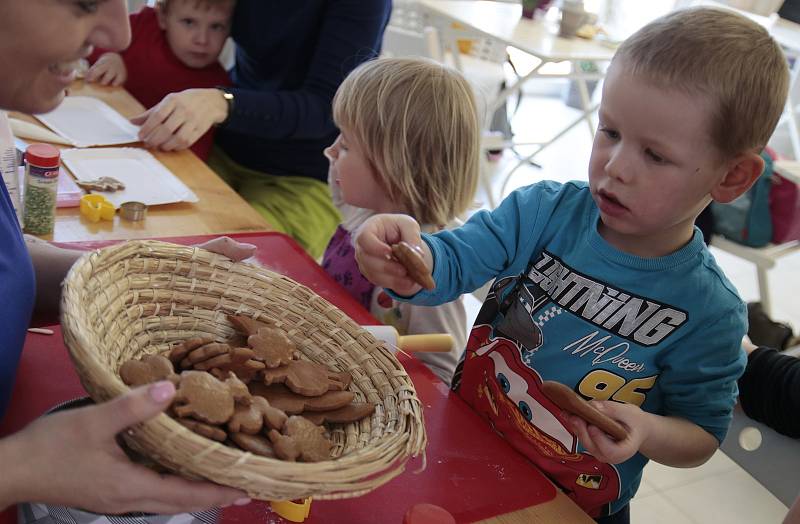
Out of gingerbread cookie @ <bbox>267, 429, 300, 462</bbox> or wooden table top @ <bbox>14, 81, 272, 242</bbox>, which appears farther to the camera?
wooden table top @ <bbox>14, 81, 272, 242</bbox>

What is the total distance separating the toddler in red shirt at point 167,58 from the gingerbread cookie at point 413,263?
47.9 inches

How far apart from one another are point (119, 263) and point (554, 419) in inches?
24.1

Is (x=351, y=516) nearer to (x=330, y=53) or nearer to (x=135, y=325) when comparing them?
(x=135, y=325)

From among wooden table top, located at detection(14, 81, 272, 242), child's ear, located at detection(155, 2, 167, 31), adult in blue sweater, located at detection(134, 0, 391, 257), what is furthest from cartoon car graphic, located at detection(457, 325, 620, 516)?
child's ear, located at detection(155, 2, 167, 31)

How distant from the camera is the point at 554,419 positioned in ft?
3.67

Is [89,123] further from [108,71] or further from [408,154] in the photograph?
[408,154]

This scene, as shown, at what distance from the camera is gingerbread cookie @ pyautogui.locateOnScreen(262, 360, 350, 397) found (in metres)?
0.91

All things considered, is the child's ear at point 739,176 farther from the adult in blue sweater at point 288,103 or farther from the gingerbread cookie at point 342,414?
the adult in blue sweater at point 288,103

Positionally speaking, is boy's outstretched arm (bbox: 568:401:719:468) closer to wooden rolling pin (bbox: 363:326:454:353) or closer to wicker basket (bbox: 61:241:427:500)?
wicker basket (bbox: 61:241:427:500)

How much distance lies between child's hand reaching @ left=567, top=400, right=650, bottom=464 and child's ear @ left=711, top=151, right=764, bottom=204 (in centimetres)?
32

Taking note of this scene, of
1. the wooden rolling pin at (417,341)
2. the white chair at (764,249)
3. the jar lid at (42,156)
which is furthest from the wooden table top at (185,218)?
the white chair at (764,249)

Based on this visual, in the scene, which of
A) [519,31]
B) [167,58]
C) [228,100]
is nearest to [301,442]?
[228,100]

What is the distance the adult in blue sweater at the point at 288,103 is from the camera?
1901 mm

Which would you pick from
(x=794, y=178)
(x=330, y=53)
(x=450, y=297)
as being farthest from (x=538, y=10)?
(x=450, y=297)
